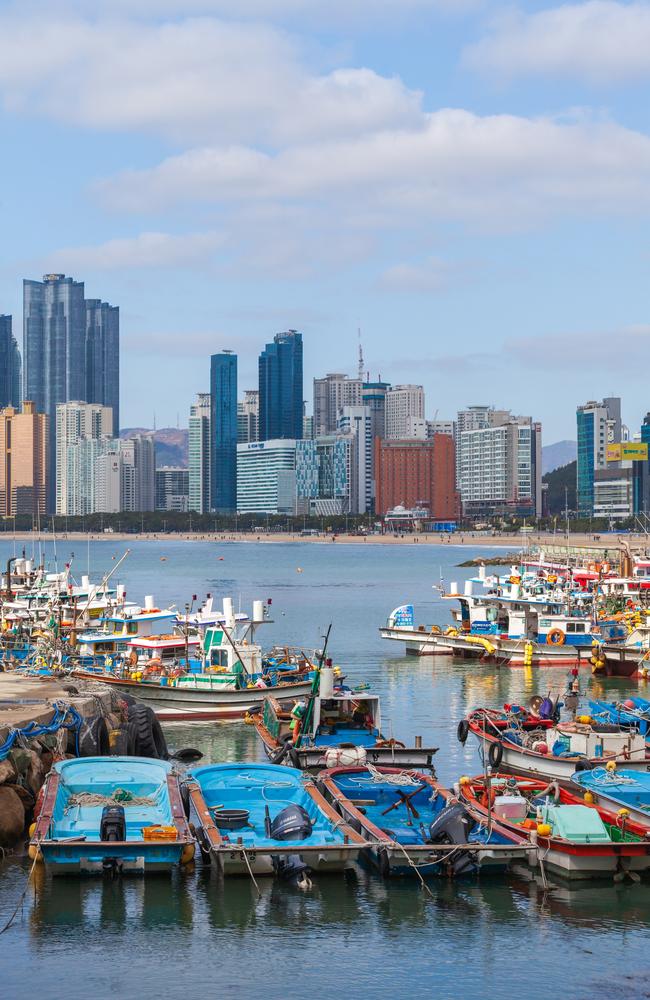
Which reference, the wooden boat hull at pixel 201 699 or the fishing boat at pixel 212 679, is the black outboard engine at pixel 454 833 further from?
the wooden boat hull at pixel 201 699

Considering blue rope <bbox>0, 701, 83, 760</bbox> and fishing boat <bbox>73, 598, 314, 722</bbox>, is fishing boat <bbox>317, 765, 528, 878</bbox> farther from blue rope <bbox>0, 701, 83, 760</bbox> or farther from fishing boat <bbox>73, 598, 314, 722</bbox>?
fishing boat <bbox>73, 598, 314, 722</bbox>

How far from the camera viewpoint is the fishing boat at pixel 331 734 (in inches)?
1225

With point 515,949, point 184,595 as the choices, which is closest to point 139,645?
point 515,949

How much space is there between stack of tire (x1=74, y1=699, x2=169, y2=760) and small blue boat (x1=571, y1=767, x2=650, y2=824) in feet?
36.2

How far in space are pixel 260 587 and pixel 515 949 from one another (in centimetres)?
11485

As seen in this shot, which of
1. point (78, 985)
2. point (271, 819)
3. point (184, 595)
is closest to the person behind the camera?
point (78, 985)

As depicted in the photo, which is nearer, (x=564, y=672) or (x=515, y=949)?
(x=515, y=949)

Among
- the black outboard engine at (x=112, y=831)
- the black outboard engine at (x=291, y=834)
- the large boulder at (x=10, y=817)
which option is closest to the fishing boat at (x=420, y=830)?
the black outboard engine at (x=291, y=834)

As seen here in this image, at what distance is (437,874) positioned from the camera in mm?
23453

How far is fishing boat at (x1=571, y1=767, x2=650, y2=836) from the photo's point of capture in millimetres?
25359

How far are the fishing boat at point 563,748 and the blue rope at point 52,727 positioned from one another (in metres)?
10.4

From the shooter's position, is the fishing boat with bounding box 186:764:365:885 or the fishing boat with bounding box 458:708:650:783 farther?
the fishing boat with bounding box 458:708:650:783

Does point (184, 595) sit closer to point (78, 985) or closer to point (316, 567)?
point (316, 567)

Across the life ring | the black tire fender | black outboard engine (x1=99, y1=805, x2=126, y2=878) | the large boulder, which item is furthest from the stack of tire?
the life ring
